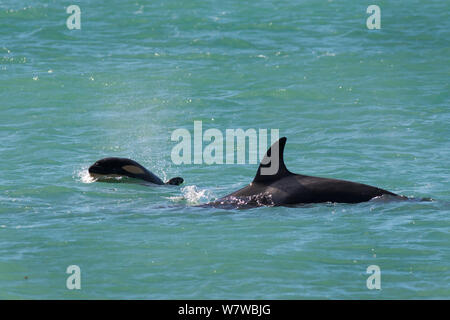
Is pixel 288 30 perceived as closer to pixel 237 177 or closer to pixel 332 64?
pixel 332 64

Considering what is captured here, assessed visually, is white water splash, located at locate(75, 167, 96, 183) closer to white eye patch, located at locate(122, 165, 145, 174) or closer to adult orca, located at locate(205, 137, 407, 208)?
white eye patch, located at locate(122, 165, 145, 174)

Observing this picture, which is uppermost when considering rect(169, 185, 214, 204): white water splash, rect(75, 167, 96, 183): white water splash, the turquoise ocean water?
the turquoise ocean water

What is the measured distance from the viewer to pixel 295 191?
1331cm

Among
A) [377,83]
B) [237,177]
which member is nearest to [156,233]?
[237,177]

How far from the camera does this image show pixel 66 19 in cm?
3325

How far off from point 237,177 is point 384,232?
4627 mm

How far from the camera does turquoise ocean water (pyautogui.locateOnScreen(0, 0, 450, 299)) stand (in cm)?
1084

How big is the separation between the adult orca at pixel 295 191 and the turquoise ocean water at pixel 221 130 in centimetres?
20

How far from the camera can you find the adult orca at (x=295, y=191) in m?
13.3

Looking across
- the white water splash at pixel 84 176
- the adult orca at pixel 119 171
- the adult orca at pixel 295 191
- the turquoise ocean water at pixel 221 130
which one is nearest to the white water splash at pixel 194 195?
the turquoise ocean water at pixel 221 130

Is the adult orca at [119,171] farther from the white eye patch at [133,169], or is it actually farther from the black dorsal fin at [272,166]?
the black dorsal fin at [272,166]

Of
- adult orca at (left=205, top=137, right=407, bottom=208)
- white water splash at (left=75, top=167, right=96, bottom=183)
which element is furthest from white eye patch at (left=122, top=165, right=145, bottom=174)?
adult orca at (left=205, top=137, right=407, bottom=208)
